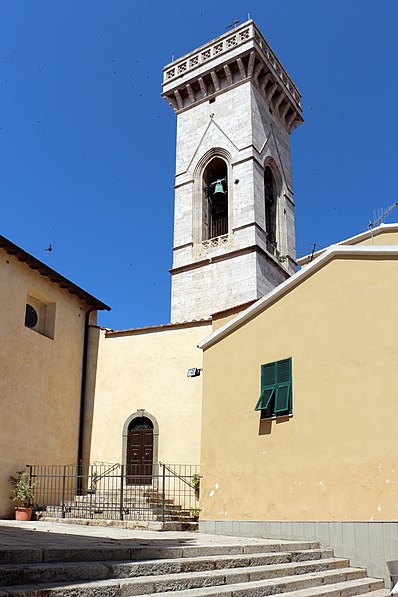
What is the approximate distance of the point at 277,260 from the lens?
26422mm

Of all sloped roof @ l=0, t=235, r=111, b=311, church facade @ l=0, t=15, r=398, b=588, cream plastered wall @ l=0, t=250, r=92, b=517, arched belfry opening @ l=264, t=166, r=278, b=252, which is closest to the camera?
church facade @ l=0, t=15, r=398, b=588

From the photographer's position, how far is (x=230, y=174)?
27000mm

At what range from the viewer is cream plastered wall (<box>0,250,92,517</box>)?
15164mm

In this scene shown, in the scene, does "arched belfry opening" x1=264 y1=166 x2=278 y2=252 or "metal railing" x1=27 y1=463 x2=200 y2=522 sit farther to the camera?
"arched belfry opening" x1=264 y1=166 x2=278 y2=252

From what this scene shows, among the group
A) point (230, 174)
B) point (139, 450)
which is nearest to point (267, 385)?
point (139, 450)

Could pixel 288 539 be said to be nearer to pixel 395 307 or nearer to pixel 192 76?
pixel 395 307

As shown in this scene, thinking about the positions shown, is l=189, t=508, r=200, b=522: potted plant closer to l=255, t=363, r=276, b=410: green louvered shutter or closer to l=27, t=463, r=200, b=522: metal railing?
l=27, t=463, r=200, b=522: metal railing

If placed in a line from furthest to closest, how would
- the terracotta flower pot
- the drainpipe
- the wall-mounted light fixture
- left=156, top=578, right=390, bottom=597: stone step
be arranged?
the drainpipe, the wall-mounted light fixture, the terracotta flower pot, left=156, top=578, right=390, bottom=597: stone step

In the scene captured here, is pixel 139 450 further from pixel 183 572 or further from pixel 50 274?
pixel 183 572

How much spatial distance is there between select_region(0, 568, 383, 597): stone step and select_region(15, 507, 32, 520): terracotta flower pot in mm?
8475

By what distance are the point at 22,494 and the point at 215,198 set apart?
17.3 metres

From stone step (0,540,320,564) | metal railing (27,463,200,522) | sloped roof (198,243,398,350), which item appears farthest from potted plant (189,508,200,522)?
stone step (0,540,320,564)

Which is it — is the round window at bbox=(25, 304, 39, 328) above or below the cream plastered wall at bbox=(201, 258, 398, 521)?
above

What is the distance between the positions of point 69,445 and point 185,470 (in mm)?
3677
